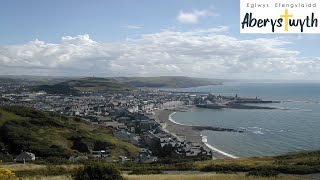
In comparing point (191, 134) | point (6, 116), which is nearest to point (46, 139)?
point (6, 116)

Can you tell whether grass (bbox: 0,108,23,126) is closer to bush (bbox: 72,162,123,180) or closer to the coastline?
the coastline

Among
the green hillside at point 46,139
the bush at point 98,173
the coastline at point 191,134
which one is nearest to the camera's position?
the bush at point 98,173

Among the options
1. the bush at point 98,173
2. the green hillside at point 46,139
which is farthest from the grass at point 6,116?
the bush at point 98,173

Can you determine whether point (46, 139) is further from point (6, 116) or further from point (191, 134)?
point (191, 134)

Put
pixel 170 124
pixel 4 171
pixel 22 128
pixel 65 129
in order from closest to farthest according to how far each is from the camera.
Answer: pixel 4 171 < pixel 22 128 < pixel 65 129 < pixel 170 124

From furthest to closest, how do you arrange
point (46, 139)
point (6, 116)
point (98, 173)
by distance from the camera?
point (6, 116) → point (46, 139) → point (98, 173)

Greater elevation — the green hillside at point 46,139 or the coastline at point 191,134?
the green hillside at point 46,139

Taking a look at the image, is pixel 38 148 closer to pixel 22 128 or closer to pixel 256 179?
pixel 22 128

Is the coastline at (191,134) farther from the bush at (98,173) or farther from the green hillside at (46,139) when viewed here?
the bush at (98,173)

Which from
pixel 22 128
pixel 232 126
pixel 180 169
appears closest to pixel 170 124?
pixel 232 126
